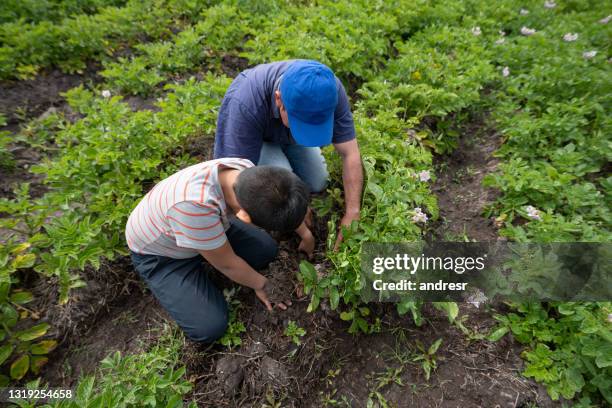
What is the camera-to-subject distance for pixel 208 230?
1.63 meters

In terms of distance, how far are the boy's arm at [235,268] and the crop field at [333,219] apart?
→ 0.10 metres

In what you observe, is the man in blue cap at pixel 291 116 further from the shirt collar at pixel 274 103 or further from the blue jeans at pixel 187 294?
the blue jeans at pixel 187 294

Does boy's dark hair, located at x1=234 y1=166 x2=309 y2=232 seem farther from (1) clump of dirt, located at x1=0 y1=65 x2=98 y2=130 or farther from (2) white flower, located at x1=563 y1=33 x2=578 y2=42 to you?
(2) white flower, located at x1=563 y1=33 x2=578 y2=42

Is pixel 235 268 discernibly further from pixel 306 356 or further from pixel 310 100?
pixel 310 100

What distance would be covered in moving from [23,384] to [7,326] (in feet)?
1.16

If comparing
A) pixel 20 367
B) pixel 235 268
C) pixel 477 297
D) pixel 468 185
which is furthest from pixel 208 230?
pixel 468 185

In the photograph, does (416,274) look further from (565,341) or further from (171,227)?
(171,227)

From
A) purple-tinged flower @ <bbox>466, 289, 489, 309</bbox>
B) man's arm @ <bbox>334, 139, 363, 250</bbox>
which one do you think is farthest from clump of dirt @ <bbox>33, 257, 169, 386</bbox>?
purple-tinged flower @ <bbox>466, 289, 489, 309</bbox>

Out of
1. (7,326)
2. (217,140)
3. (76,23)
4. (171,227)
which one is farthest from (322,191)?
(76,23)

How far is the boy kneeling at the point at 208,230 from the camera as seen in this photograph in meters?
1.50

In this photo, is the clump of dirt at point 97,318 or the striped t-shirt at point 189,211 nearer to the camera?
the striped t-shirt at point 189,211

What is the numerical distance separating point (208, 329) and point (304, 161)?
143 centimetres

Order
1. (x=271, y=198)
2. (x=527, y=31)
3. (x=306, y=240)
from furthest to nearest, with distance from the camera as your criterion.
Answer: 1. (x=527, y=31)
2. (x=306, y=240)
3. (x=271, y=198)

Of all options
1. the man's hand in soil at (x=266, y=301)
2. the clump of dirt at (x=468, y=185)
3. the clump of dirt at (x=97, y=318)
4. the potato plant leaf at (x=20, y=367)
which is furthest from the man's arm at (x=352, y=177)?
the potato plant leaf at (x=20, y=367)
